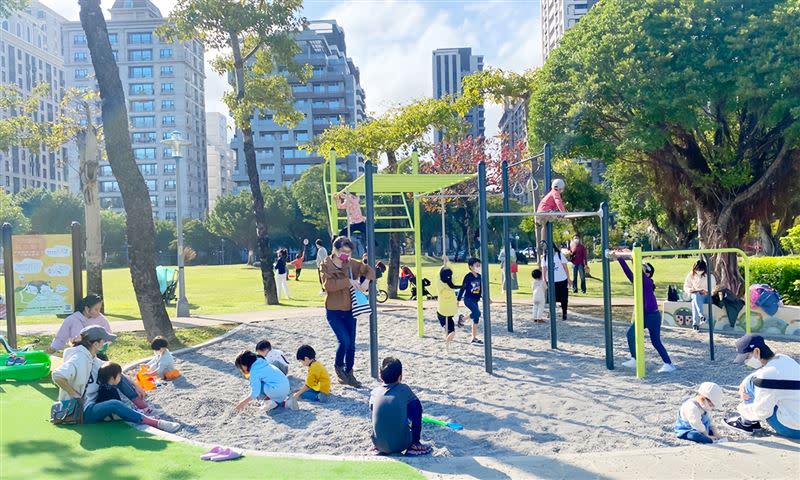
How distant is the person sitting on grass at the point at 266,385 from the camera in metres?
7.26

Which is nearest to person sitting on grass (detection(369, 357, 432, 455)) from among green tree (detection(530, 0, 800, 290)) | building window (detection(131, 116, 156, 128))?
green tree (detection(530, 0, 800, 290))

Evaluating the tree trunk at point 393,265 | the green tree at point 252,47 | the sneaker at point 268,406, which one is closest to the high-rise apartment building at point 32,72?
the green tree at point 252,47

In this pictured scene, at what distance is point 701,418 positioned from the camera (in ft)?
19.6

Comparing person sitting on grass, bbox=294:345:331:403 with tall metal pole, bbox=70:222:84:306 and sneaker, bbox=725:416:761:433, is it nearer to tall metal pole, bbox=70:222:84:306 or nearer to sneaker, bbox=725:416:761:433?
sneaker, bbox=725:416:761:433

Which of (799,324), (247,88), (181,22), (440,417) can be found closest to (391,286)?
(247,88)

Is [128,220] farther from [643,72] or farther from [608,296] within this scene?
[643,72]

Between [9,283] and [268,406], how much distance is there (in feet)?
20.0

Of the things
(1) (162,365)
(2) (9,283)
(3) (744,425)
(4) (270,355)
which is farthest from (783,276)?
(2) (9,283)

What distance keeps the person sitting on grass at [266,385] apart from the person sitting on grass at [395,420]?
190cm

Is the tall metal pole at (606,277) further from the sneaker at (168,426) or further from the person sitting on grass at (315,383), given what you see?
the sneaker at (168,426)

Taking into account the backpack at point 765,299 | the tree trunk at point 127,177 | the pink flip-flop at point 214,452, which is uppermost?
the tree trunk at point 127,177

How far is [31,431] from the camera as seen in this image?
647 centimetres

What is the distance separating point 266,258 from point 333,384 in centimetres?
1195

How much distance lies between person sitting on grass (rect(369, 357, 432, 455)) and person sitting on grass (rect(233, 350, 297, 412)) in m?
1.90
